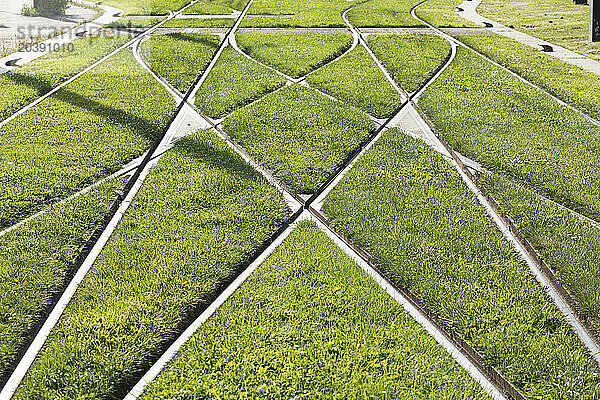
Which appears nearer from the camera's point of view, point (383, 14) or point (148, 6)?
point (383, 14)

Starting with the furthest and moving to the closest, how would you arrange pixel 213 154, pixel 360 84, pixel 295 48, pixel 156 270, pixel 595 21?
pixel 295 48 < pixel 360 84 < pixel 595 21 < pixel 213 154 < pixel 156 270

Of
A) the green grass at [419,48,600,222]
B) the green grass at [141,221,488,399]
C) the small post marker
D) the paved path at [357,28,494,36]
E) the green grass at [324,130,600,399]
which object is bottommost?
the green grass at [141,221,488,399]

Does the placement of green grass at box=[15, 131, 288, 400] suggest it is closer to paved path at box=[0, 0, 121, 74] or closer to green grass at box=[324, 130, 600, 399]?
green grass at box=[324, 130, 600, 399]

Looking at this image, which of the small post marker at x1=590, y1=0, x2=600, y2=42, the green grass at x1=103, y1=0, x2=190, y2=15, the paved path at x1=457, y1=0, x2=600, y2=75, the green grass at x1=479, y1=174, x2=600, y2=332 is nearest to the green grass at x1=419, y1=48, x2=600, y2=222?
the green grass at x1=479, y1=174, x2=600, y2=332

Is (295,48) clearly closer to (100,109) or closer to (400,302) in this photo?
(100,109)

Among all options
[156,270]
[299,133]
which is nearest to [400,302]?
[156,270]

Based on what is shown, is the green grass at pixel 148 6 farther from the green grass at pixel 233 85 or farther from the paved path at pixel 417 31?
the green grass at pixel 233 85

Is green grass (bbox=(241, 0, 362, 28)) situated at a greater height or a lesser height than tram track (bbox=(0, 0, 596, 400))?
greater

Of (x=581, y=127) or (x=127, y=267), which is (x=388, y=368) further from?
(x=581, y=127)
